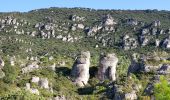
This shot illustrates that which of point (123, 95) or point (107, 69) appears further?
point (107, 69)

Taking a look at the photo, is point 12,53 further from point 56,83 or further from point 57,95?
point 57,95

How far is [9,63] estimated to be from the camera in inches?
4764

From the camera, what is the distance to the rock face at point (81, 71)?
118500 mm

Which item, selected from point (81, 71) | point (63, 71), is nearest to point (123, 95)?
point (81, 71)

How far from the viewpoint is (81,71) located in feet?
391

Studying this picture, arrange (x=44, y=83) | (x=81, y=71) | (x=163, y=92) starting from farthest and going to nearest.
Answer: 1. (x=81, y=71)
2. (x=44, y=83)
3. (x=163, y=92)

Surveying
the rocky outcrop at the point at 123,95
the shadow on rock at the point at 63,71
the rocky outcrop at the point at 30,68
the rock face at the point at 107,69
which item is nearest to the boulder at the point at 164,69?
the rocky outcrop at the point at 123,95

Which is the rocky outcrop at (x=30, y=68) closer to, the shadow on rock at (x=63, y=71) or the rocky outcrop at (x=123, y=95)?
the shadow on rock at (x=63, y=71)

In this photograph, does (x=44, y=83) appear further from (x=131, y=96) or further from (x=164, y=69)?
(x=131, y=96)

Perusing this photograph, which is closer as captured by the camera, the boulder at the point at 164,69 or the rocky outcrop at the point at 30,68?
the boulder at the point at 164,69

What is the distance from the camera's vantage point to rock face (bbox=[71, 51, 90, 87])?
118m

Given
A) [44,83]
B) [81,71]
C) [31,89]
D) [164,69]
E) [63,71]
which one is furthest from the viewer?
[63,71]

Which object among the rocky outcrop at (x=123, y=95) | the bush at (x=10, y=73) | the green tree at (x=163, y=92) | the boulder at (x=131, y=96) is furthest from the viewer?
the bush at (x=10, y=73)

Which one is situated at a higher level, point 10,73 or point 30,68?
point 30,68
